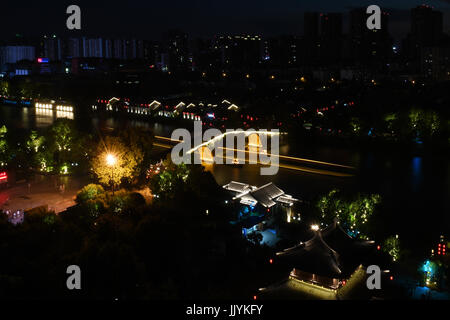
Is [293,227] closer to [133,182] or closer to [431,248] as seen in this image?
[431,248]

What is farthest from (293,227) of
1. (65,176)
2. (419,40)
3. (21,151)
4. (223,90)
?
(419,40)

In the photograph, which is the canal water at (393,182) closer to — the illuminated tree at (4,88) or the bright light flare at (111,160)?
the bright light flare at (111,160)

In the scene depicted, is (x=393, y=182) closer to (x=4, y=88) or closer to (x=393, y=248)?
(x=393, y=248)

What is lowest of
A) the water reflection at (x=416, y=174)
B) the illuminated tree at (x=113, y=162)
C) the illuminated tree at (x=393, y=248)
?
the illuminated tree at (x=393, y=248)

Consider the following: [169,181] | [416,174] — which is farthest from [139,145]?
[416,174]

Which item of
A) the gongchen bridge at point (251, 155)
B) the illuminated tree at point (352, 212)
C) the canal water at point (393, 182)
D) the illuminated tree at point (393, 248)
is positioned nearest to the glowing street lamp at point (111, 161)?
the canal water at point (393, 182)

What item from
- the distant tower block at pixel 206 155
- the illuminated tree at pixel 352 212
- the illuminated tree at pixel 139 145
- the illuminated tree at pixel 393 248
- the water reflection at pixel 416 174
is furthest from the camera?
the distant tower block at pixel 206 155

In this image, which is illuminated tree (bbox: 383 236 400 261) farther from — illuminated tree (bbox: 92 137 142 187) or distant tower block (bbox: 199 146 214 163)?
distant tower block (bbox: 199 146 214 163)
